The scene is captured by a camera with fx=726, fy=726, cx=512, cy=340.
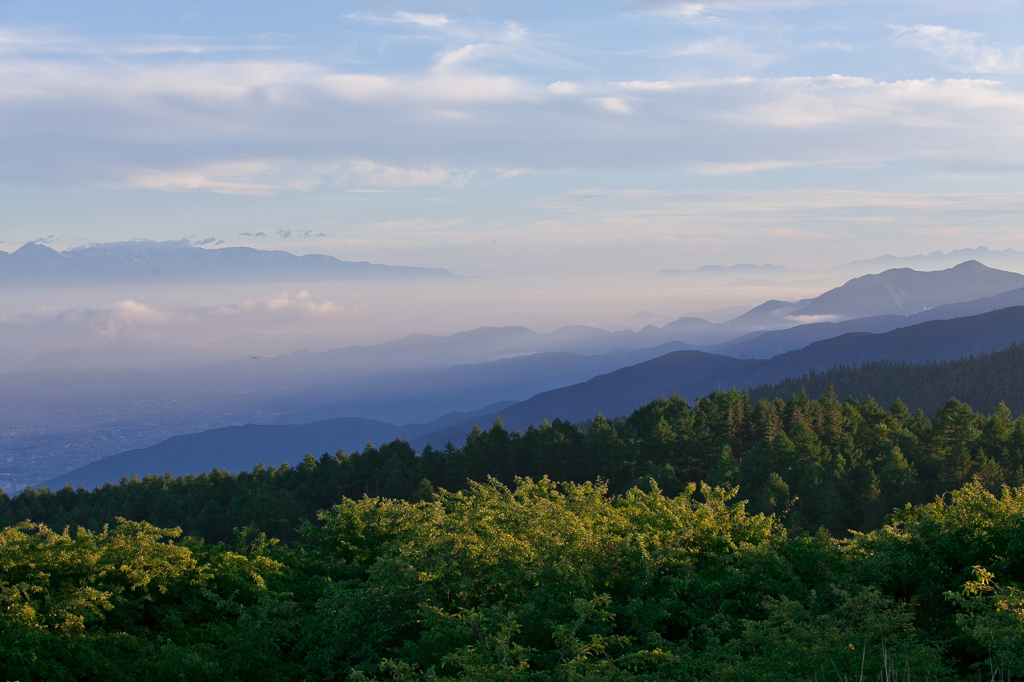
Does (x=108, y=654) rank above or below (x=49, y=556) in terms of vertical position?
below

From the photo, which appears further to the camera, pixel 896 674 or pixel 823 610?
pixel 823 610

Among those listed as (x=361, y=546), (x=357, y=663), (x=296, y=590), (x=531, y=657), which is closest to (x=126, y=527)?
(x=296, y=590)

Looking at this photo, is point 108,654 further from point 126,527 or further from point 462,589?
point 462,589

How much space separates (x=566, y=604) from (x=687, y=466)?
63522mm

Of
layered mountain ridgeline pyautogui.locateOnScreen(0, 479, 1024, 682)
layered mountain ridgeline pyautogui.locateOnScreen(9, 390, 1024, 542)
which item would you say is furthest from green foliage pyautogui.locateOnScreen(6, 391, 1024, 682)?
layered mountain ridgeline pyautogui.locateOnScreen(9, 390, 1024, 542)

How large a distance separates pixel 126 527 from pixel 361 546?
10.3 metres

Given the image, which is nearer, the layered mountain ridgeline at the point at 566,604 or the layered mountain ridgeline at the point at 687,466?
the layered mountain ridgeline at the point at 566,604

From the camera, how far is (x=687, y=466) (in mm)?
81000

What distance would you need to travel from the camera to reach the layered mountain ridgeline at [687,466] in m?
67.5

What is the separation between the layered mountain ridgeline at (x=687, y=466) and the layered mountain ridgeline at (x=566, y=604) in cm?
3928

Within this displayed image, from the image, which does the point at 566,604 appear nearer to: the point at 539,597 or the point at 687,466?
the point at 539,597

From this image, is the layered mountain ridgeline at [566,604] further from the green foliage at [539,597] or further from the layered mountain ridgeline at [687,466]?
the layered mountain ridgeline at [687,466]

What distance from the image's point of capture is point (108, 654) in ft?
79.6

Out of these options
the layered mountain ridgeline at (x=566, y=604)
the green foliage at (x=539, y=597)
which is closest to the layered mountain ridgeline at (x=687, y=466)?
the green foliage at (x=539, y=597)
